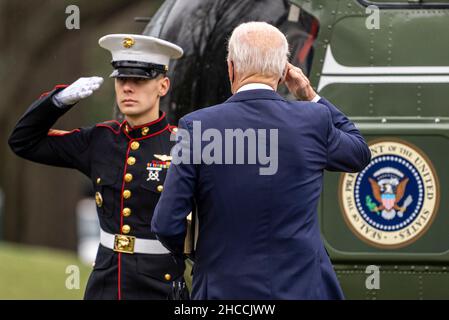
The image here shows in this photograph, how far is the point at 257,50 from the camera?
4.12m

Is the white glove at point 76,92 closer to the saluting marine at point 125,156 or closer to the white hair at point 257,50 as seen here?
the saluting marine at point 125,156

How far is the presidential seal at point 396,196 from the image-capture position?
568cm

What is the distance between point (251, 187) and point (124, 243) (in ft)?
4.15

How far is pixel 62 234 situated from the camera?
16.4 meters

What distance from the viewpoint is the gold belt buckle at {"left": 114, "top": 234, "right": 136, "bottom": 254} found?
5184 millimetres

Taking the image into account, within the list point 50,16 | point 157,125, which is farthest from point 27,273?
point 157,125

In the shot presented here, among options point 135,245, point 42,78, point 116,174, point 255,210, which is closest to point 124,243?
point 135,245

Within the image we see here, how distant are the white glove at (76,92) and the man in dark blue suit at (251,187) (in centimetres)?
116

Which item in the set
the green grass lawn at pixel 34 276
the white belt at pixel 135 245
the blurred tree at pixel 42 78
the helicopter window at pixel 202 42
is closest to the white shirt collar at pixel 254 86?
the white belt at pixel 135 245

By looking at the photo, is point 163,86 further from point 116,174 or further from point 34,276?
point 34,276

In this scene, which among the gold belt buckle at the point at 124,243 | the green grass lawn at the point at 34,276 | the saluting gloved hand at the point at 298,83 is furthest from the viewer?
the green grass lawn at the point at 34,276

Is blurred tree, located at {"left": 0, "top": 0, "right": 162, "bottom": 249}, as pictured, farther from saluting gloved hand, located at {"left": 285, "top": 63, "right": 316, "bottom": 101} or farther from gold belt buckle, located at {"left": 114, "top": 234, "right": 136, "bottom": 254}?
saluting gloved hand, located at {"left": 285, "top": 63, "right": 316, "bottom": 101}

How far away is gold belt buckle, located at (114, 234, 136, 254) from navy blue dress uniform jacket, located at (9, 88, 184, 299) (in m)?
0.02

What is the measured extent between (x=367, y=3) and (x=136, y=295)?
2.04 m
